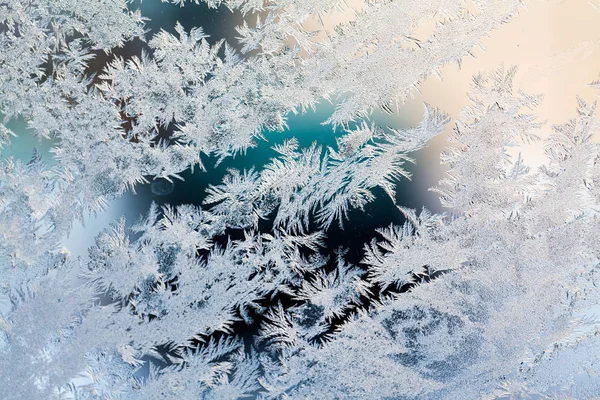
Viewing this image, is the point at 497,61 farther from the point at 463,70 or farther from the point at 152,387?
the point at 152,387

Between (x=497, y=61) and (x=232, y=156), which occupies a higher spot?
(x=497, y=61)

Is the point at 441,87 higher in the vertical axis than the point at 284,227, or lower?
higher

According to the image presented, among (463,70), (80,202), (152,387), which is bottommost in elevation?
(152,387)

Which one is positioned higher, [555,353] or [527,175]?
[527,175]

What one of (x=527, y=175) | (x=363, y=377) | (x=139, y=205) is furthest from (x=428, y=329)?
(x=139, y=205)

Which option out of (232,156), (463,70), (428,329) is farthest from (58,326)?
(463,70)

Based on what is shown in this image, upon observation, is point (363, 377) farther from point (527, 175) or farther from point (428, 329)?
point (527, 175)
